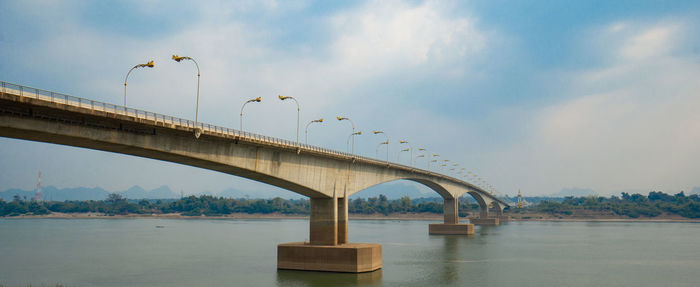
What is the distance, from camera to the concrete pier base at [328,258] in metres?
45.4

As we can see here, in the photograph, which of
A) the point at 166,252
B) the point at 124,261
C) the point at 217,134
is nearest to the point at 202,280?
the point at 217,134

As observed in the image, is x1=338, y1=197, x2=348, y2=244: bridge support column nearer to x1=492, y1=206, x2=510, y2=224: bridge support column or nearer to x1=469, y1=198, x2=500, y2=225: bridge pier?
x1=469, y1=198, x2=500, y2=225: bridge pier

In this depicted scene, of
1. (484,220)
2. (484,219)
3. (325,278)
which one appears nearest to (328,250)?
(325,278)

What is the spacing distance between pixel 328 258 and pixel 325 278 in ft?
8.71

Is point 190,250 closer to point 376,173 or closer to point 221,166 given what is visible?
point 376,173

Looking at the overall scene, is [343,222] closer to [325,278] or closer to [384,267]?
[384,267]

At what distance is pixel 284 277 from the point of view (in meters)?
44.4

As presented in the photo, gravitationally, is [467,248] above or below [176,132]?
below

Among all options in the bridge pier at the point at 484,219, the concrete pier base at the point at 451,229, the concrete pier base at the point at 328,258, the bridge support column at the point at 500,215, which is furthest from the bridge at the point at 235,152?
the bridge support column at the point at 500,215

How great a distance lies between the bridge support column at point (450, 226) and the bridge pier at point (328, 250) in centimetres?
5862

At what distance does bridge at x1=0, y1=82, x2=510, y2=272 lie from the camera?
27.3 m

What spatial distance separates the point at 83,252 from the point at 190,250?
13009 millimetres

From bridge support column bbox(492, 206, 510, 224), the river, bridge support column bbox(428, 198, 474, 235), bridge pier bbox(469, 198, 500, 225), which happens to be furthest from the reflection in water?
bridge support column bbox(492, 206, 510, 224)

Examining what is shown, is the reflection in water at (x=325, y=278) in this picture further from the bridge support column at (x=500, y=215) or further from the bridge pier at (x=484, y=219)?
the bridge support column at (x=500, y=215)
